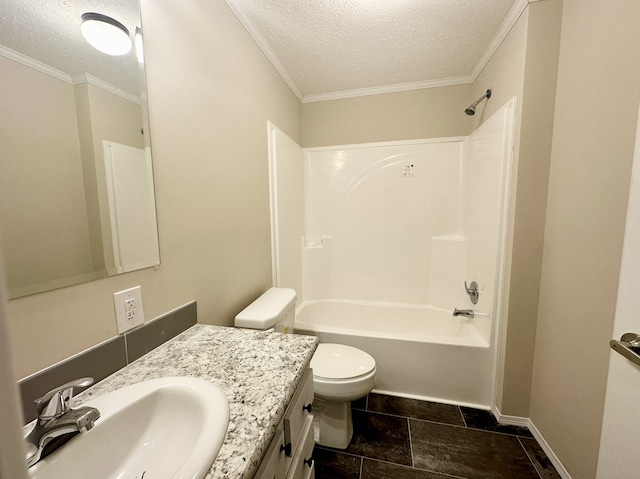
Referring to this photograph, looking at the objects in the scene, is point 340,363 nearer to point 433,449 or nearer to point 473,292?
point 433,449

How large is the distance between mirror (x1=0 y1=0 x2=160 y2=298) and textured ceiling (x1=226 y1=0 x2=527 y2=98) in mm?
885

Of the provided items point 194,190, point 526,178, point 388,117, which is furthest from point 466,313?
point 194,190

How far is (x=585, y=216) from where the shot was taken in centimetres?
108

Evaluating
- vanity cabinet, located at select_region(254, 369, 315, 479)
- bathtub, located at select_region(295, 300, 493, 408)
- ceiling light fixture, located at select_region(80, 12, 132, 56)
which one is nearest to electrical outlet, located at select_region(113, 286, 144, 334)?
vanity cabinet, located at select_region(254, 369, 315, 479)

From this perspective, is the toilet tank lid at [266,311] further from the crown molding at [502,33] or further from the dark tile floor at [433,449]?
the crown molding at [502,33]

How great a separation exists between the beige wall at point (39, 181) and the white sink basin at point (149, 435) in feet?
1.16

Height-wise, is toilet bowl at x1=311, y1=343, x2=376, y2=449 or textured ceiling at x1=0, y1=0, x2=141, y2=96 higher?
textured ceiling at x1=0, y1=0, x2=141, y2=96

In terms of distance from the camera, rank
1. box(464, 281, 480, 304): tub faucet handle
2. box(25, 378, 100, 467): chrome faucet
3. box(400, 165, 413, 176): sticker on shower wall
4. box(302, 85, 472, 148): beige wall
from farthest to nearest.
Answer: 1. box(400, 165, 413, 176): sticker on shower wall
2. box(302, 85, 472, 148): beige wall
3. box(464, 281, 480, 304): tub faucet handle
4. box(25, 378, 100, 467): chrome faucet

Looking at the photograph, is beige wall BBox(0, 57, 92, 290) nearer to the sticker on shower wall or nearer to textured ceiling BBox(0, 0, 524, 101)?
textured ceiling BBox(0, 0, 524, 101)

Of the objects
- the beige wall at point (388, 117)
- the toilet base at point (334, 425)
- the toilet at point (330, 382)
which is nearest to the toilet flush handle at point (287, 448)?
the toilet at point (330, 382)

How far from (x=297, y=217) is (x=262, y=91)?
1027 millimetres

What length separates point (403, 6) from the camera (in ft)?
4.40

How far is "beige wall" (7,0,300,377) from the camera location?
25.3 inches

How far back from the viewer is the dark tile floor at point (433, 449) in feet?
4.12
